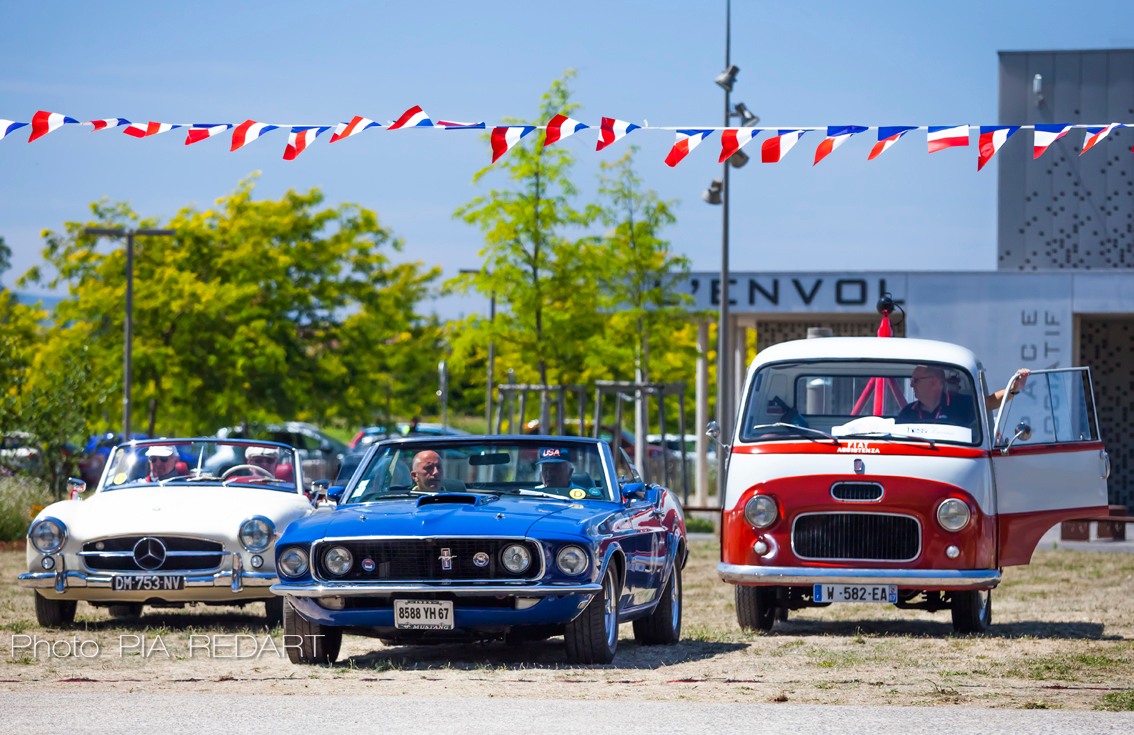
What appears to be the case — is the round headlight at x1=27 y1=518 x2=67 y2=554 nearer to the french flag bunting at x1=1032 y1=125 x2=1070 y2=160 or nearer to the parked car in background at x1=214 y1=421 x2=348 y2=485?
the french flag bunting at x1=1032 y1=125 x2=1070 y2=160

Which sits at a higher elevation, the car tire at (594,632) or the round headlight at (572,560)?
the round headlight at (572,560)

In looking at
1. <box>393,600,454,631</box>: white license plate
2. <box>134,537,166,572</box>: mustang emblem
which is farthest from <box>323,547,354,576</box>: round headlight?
<box>134,537,166,572</box>: mustang emblem

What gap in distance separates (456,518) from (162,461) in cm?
498

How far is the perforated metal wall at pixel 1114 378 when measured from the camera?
106ft

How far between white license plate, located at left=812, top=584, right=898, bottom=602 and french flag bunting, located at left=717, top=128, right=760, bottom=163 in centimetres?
322

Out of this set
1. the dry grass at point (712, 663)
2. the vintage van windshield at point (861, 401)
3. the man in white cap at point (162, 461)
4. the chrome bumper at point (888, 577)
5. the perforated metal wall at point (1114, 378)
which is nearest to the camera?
the dry grass at point (712, 663)

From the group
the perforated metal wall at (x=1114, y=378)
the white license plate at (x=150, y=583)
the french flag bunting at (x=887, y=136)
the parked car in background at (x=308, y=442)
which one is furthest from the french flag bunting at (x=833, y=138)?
the parked car in background at (x=308, y=442)

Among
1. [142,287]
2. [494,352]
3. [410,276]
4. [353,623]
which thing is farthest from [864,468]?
[410,276]

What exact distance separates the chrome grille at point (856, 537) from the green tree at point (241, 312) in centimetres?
2828

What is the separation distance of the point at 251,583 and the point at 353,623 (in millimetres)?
2800

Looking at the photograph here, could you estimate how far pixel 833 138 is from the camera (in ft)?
42.8

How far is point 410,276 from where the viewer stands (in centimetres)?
4941

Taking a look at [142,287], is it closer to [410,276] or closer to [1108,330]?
[410,276]

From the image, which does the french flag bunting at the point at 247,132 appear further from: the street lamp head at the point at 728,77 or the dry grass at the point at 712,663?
the street lamp head at the point at 728,77
